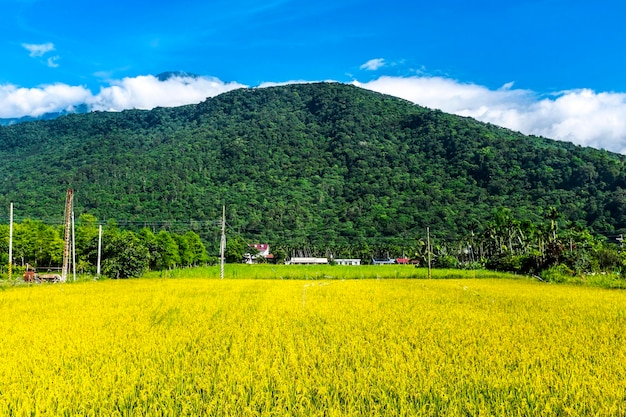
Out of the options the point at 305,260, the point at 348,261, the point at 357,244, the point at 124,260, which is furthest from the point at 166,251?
the point at 348,261

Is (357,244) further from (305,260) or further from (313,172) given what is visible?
(313,172)

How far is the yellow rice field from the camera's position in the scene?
5.79 m

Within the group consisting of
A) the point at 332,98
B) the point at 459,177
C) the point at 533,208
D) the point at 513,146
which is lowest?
the point at 533,208

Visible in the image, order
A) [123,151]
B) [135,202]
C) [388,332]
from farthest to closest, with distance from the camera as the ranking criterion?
[123,151], [135,202], [388,332]

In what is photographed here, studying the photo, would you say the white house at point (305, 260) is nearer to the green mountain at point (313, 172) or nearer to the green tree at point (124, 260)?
the green mountain at point (313, 172)

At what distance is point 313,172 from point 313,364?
112 meters

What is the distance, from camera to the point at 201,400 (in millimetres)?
5895

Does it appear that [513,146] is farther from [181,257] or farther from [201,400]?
[201,400]

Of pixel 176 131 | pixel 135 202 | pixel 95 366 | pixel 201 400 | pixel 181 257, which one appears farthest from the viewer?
pixel 176 131

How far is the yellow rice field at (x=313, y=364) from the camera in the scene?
19.0 feet

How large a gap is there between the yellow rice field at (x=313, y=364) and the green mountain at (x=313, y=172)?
214ft

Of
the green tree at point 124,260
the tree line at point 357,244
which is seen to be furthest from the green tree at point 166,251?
the green tree at point 124,260

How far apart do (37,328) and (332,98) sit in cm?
15675

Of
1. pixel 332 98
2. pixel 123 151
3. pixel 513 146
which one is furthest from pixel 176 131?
pixel 513 146
